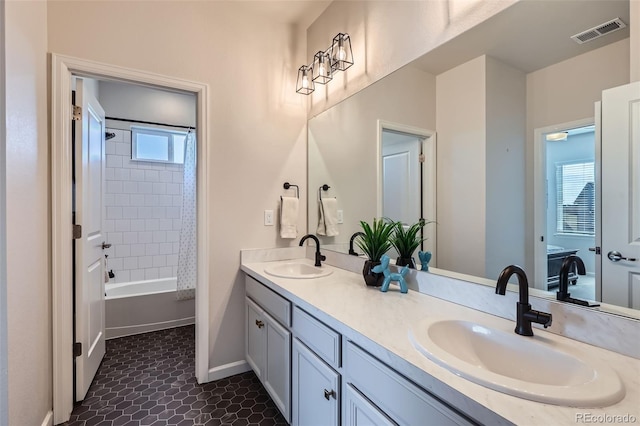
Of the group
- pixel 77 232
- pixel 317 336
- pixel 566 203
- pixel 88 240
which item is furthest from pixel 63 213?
pixel 566 203

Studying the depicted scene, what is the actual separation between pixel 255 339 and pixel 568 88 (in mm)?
1977

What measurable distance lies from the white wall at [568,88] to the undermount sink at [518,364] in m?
0.30

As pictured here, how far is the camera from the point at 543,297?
1.02 metres

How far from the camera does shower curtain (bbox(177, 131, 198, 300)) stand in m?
3.05

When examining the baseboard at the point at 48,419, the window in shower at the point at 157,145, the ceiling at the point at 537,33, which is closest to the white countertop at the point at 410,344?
the ceiling at the point at 537,33

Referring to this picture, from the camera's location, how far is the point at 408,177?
1618 mm

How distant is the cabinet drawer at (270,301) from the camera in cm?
153

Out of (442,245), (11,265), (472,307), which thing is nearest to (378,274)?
(442,245)

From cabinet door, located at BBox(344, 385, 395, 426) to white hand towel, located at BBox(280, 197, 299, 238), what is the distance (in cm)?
134

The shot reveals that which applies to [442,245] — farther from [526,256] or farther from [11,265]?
[11,265]

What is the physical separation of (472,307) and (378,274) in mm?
457

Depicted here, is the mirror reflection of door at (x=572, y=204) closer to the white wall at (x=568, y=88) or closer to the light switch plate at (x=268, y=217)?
the white wall at (x=568, y=88)

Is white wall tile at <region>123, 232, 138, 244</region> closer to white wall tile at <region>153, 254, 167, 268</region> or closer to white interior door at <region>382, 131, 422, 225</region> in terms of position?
white wall tile at <region>153, 254, 167, 268</region>

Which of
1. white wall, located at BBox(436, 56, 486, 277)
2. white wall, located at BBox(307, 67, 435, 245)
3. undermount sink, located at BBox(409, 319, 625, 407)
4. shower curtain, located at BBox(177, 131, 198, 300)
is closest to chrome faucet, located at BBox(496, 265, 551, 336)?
undermount sink, located at BBox(409, 319, 625, 407)
